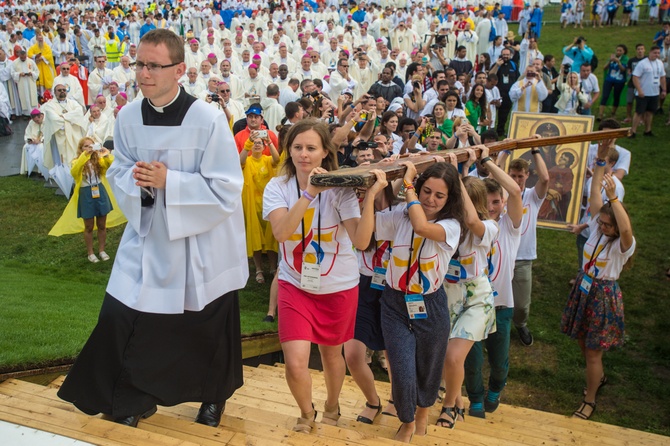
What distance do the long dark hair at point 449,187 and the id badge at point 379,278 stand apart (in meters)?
0.53

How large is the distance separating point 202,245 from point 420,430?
5.99 feet

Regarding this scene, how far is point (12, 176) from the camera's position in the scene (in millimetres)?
13609

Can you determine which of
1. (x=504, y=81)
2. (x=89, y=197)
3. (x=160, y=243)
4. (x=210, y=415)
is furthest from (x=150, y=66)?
(x=504, y=81)

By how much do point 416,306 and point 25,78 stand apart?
680 inches

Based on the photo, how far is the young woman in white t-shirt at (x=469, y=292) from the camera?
176 inches

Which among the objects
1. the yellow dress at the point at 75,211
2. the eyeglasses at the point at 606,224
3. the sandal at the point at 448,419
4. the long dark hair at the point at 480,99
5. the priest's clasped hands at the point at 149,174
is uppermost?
the priest's clasped hands at the point at 149,174

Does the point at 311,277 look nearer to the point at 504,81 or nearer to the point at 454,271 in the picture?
the point at 454,271

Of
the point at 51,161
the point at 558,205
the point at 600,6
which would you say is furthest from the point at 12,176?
the point at 600,6

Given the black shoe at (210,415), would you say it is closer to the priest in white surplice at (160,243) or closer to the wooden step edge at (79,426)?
the priest in white surplice at (160,243)

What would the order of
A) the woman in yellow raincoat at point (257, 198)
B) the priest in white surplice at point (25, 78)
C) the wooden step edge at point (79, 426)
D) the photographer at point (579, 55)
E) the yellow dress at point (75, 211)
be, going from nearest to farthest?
the wooden step edge at point (79, 426)
the woman in yellow raincoat at point (257, 198)
the yellow dress at point (75, 211)
the photographer at point (579, 55)
the priest in white surplice at point (25, 78)

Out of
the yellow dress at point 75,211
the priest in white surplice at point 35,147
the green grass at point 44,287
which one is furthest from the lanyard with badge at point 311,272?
the priest in white surplice at point 35,147

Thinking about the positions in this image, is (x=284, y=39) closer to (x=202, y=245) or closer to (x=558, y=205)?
(x=558, y=205)

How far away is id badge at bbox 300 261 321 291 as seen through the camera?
3.89m

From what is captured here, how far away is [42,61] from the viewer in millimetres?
19219
